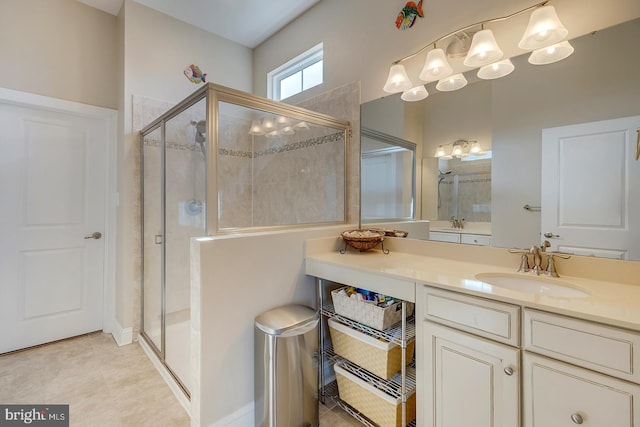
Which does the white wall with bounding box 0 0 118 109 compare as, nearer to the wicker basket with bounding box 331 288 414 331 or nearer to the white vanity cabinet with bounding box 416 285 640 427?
the wicker basket with bounding box 331 288 414 331

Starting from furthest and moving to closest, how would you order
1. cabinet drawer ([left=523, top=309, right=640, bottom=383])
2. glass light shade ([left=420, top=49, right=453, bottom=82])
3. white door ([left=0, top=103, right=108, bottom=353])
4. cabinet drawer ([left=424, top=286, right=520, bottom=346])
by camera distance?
white door ([left=0, top=103, right=108, bottom=353]) → glass light shade ([left=420, top=49, right=453, bottom=82]) → cabinet drawer ([left=424, top=286, right=520, bottom=346]) → cabinet drawer ([left=523, top=309, right=640, bottom=383])

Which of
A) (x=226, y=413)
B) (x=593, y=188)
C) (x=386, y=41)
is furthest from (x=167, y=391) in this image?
(x=386, y=41)

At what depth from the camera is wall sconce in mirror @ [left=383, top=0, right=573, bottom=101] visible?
4.34ft

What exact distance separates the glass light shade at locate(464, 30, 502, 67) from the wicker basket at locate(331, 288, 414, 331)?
137 cm

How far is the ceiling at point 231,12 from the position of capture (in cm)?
249

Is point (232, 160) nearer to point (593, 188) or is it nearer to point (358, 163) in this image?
point (358, 163)

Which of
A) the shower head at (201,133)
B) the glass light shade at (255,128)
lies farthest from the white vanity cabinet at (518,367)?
the glass light shade at (255,128)

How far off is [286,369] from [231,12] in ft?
9.65

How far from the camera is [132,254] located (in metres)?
2.51

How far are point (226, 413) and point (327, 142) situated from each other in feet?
6.31

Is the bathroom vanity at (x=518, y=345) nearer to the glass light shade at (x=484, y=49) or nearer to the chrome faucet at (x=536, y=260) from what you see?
the chrome faucet at (x=536, y=260)

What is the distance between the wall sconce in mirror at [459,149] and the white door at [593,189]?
31cm

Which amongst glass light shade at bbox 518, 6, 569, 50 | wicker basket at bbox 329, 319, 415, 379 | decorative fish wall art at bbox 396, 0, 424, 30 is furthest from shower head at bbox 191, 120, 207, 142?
glass light shade at bbox 518, 6, 569, 50

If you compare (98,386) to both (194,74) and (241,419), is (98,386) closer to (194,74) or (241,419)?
(241,419)
